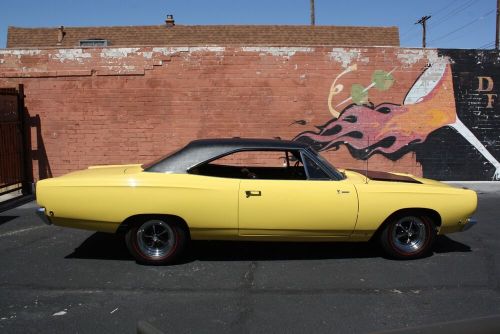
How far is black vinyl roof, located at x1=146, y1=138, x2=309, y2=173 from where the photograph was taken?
4969 millimetres

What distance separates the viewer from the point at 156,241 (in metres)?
4.94

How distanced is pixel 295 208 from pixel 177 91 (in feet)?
18.6

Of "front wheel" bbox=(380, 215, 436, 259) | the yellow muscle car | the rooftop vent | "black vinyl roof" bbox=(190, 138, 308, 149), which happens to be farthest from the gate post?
the rooftop vent

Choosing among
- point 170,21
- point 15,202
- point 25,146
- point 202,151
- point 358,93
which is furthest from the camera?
point 170,21

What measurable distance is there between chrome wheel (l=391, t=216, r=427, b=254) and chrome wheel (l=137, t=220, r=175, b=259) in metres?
2.43

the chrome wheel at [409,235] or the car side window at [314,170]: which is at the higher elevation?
the car side window at [314,170]

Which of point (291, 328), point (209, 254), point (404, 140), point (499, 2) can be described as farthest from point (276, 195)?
point (499, 2)

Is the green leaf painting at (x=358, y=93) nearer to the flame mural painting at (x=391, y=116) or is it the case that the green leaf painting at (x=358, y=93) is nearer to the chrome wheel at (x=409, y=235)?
the flame mural painting at (x=391, y=116)

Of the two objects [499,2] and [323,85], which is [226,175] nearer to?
[323,85]

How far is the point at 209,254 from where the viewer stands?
5371 millimetres

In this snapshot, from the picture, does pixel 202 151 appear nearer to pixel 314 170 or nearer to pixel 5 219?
pixel 314 170

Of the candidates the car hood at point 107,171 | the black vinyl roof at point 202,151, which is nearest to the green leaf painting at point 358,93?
the black vinyl roof at point 202,151

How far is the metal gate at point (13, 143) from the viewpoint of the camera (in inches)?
350

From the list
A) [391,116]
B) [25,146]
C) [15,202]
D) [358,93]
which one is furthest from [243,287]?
[25,146]
